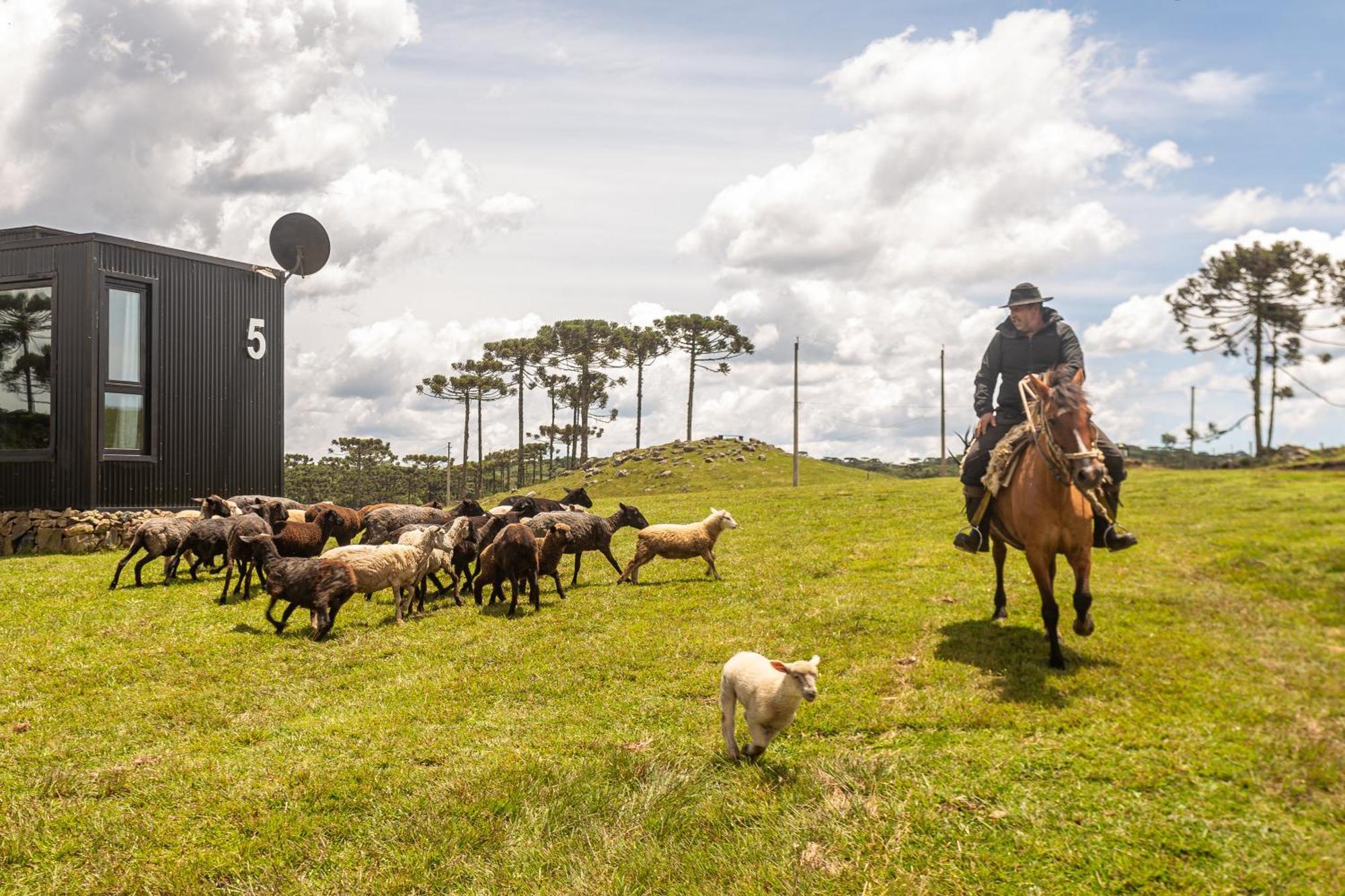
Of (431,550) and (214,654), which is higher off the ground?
(431,550)

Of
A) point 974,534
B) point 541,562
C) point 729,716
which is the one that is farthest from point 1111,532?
point 541,562

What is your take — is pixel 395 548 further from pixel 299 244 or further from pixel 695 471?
pixel 695 471

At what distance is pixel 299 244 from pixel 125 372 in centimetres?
799

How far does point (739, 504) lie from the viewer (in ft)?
96.5

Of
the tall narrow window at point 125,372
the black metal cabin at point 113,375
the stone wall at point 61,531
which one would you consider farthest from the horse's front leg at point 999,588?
Result: the tall narrow window at point 125,372

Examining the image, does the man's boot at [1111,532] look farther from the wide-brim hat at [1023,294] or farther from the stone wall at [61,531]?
the stone wall at [61,531]

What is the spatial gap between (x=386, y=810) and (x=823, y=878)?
11.9ft

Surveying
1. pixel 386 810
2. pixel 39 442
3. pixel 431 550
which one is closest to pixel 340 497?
pixel 39 442

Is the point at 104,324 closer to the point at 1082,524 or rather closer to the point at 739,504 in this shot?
the point at 739,504

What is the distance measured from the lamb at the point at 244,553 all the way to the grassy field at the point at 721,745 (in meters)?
1.75

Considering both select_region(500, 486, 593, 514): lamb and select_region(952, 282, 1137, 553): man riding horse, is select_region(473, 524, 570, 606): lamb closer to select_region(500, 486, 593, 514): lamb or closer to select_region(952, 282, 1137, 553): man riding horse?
select_region(500, 486, 593, 514): lamb

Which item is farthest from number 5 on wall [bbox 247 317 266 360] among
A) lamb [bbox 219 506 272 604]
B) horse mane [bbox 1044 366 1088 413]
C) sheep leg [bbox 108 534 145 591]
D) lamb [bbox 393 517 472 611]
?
horse mane [bbox 1044 366 1088 413]

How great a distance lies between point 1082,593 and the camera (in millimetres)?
7582

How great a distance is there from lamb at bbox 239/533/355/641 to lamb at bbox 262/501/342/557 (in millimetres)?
3284
